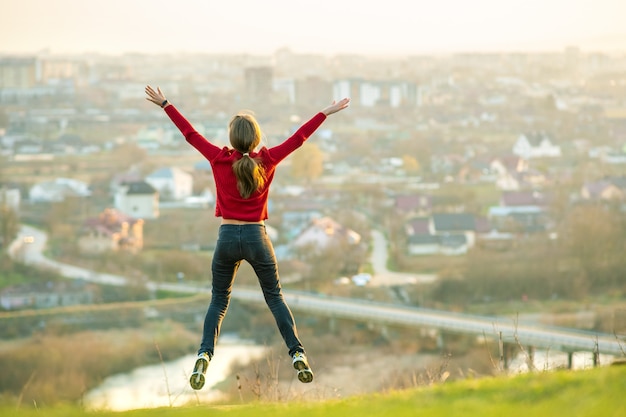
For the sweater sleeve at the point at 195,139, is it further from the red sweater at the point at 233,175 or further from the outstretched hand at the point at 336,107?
the outstretched hand at the point at 336,107

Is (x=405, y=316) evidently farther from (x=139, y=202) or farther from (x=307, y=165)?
(x=307, y=165)

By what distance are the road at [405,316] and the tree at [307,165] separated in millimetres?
9840

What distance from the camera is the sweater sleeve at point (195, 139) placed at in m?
2.80

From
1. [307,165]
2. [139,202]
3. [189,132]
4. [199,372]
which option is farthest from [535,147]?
[199,372]

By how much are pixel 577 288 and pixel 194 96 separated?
22.0m

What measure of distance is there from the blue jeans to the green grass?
0.25 metres

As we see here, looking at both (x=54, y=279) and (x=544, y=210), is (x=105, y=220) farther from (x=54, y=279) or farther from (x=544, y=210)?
(x=544, y=210)

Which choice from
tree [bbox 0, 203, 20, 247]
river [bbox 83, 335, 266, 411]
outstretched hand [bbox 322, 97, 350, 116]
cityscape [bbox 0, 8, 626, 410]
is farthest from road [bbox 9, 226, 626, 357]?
outstretched hand [bbox 322, 97, 350, 116]

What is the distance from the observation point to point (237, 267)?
2836 mm

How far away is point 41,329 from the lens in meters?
19.0

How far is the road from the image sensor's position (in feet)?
49.7

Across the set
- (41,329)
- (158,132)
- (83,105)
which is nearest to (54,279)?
(41,329)

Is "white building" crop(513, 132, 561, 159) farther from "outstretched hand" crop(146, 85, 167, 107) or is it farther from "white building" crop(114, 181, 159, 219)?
"outstretched hand" crop(146, 85, 167, 107)

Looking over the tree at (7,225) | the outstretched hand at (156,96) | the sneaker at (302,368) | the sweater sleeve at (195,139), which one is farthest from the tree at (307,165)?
the sneaker at (302,368)
